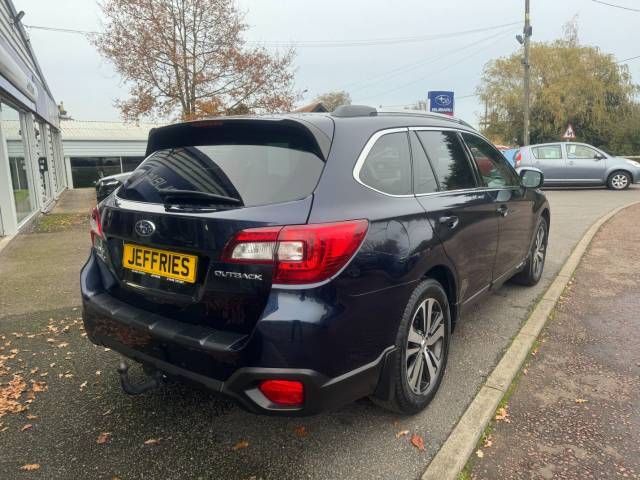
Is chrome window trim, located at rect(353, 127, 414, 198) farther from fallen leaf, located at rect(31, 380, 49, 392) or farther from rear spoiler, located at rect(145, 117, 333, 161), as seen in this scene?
fallen leaf, located at rect(31, 380, 49, 392)

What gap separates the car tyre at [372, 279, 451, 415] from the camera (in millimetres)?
2520

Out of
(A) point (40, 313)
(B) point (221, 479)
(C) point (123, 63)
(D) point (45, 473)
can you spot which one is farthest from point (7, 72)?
(B) point (221, 479)

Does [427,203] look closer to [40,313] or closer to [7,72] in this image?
[40,313]

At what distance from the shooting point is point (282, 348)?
2.03 meters

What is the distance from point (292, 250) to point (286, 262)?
0.06 meters

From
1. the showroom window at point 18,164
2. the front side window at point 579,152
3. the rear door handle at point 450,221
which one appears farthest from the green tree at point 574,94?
the rear door handle at point 450,221

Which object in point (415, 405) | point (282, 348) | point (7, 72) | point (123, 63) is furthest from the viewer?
point (123, 63)

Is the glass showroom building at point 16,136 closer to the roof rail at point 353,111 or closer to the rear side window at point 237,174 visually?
the rear side window at point 237,174

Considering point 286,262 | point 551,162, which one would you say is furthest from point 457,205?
point 551,162

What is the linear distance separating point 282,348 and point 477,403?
146cm

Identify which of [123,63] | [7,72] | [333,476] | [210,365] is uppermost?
[123,63]

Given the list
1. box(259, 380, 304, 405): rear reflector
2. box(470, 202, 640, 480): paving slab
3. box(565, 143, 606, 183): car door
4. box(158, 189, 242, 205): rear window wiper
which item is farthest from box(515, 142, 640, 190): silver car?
box(259, 380, 304, 405): rear reflector

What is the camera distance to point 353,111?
2.77 meters

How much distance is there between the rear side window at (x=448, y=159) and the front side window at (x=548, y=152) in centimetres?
1497
